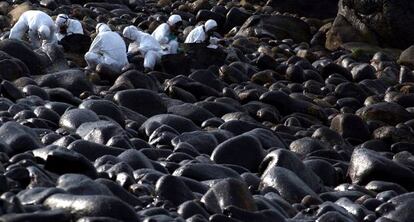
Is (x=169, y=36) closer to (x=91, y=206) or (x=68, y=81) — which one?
(x=68, y=81)

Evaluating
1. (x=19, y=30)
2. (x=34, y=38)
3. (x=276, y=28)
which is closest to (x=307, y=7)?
(x=276, y=28)

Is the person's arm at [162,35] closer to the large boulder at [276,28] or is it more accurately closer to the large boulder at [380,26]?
the large boulder at [276,28]

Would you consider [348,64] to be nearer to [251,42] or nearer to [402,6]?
[251,42]

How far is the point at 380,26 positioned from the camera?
963 inches

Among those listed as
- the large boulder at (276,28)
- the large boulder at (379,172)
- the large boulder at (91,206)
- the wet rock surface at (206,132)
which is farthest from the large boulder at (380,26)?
the large boulder at (91,206)

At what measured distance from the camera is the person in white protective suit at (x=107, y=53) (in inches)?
559

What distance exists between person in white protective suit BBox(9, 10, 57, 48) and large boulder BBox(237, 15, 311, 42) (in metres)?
9.59

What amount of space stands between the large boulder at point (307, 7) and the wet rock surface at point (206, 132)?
5.60 m

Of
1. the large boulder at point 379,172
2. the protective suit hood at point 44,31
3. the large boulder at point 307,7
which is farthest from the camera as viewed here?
the large boulder at point 307,7

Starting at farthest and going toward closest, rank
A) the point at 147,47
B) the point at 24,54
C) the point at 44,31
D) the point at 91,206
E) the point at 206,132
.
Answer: the point at 147,47 → the point at 44,31 → the point at 24,54 → the point at 206,132 → the point at 91,206

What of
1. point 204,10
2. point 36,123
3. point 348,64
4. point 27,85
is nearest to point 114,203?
point 36,123

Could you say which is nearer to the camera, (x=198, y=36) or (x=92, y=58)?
(x=92, y=58)

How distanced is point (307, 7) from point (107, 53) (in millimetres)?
16158

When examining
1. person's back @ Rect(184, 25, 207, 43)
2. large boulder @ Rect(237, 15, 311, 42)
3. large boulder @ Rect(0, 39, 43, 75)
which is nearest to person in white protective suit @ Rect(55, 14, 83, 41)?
large boulder @ Rect(0, 39, 43, 75)
